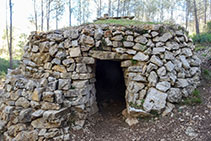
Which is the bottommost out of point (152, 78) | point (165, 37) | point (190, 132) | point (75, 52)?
point (190, 132)

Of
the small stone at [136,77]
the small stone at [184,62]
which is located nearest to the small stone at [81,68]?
the small stone at [136,77]

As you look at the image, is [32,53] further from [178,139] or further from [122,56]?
[178,139]

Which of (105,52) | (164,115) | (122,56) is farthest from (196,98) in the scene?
(105,52)

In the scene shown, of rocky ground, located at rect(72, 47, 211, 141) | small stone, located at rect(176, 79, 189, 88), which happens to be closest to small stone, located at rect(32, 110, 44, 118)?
rocky ground, located at rect(72, 47, 211, 141)

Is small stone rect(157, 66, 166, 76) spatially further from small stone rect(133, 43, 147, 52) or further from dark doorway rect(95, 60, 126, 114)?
dark doorway rect(95, 60, 126, 114)

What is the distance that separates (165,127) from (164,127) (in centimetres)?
2

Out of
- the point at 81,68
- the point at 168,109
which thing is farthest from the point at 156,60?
the point at 81,68

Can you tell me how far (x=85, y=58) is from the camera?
4500mm

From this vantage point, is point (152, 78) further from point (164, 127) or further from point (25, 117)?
point (25, 117)

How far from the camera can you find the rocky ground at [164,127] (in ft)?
11.6

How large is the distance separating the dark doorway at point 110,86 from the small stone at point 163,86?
5.97 feet

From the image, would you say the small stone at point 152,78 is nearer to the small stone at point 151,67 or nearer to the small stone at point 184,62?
the small stone at point 151,67

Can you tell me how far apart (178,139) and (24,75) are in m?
4.62

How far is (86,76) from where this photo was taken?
14.7 feet
